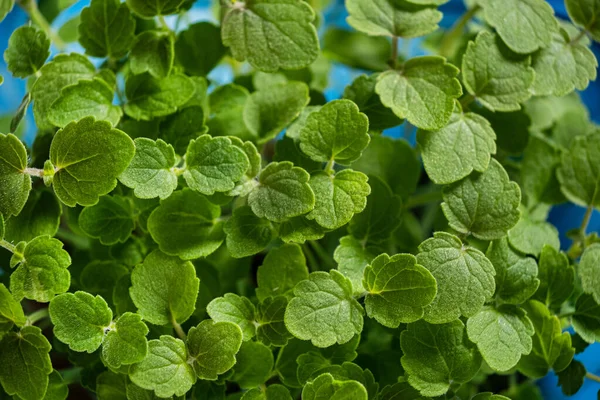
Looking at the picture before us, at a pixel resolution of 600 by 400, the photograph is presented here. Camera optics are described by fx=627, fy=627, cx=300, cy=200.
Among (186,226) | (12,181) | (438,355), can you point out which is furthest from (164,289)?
(438,355)

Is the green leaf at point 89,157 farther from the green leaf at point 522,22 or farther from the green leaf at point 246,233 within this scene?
the green leaf at point 522,22

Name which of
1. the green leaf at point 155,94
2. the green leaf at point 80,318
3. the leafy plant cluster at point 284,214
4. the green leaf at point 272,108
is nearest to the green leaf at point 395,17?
the leafy plant cluster at point 284,214

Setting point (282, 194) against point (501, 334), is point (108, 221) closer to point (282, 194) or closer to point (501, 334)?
point (282, 194)

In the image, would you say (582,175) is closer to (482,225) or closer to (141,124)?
(482,225)

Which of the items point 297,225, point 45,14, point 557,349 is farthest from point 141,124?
point 557,349

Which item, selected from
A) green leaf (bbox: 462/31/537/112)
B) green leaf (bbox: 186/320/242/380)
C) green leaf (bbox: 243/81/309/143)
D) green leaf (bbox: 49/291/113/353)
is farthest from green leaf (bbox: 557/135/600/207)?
green leaf (bbox: 49/291/113/353)

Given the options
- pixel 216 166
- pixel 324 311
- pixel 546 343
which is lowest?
pixel 546 343
